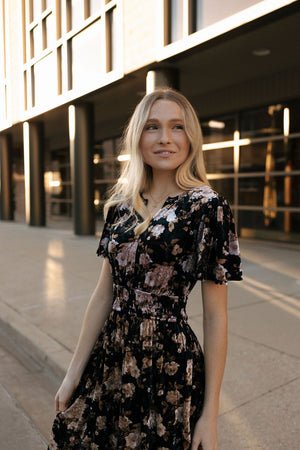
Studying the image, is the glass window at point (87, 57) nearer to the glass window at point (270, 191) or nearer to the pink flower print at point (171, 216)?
the glass window at point (270, 191)

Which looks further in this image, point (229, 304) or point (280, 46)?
point (280, 46)

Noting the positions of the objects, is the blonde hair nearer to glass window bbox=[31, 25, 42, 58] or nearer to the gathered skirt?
the gathered skirt

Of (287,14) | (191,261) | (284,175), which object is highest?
(287,14)

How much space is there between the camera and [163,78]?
874 centimetres

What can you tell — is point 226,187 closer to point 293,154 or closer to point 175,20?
point 293,154

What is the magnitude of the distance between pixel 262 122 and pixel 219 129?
1.49 meters

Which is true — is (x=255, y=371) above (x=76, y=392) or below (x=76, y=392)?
below

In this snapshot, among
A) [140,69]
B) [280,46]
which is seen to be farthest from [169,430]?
[140,69]

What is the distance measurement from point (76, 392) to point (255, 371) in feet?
6.76

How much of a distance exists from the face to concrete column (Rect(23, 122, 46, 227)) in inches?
590

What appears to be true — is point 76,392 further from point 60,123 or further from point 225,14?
point 60,123

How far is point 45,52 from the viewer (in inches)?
535

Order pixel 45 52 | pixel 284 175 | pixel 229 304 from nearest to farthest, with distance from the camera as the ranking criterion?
pixel 229 304, pixel 284 175, pixel 45 52

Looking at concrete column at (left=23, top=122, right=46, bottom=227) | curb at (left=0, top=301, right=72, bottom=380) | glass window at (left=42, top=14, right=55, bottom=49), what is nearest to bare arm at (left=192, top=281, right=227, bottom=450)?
curb at (left=0, top=301, right=72, bottom=380)
